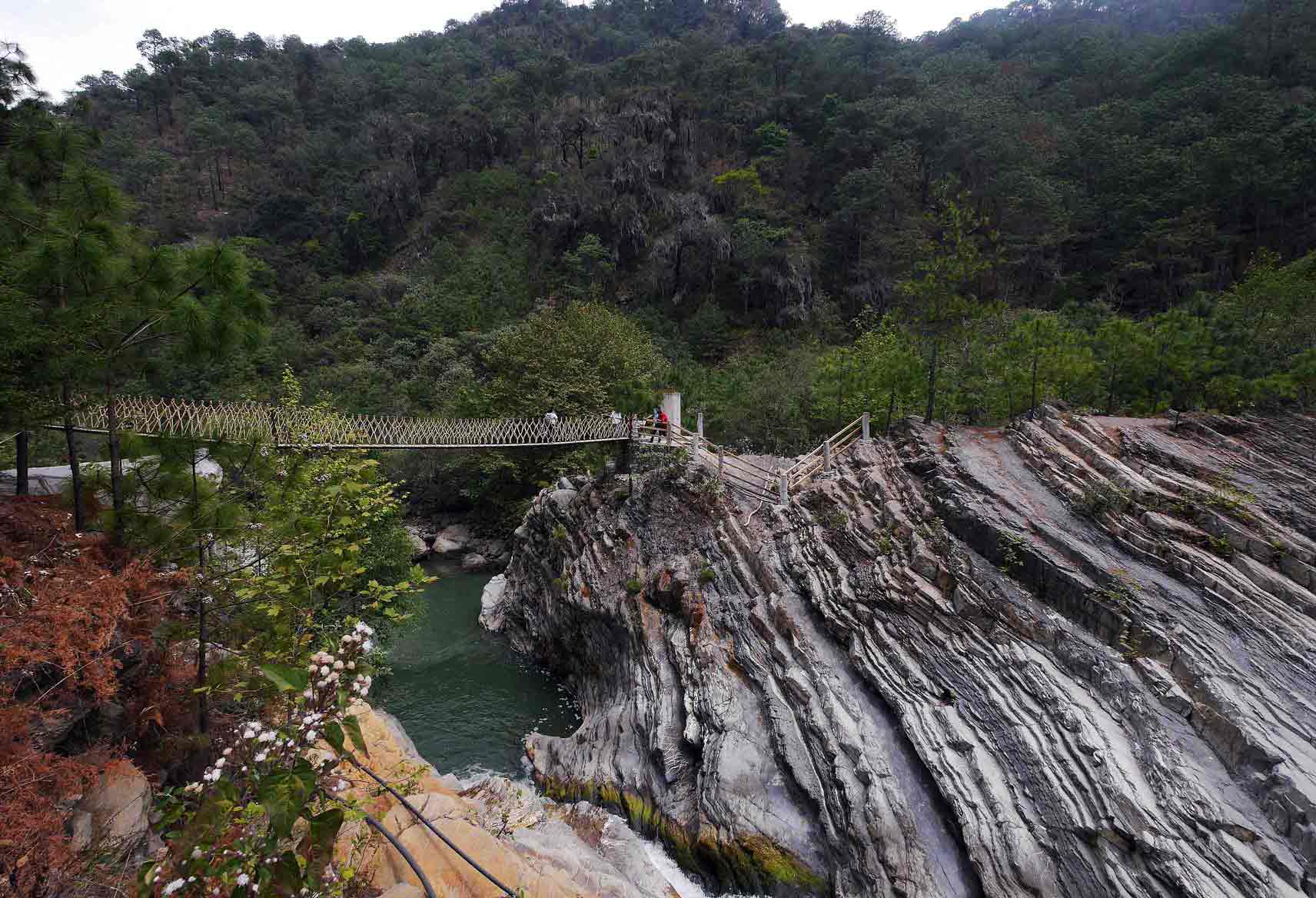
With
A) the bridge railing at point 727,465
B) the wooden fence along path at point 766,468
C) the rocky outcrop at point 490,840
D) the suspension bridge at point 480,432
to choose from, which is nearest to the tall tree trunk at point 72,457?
the suspension bridge at point 480,432

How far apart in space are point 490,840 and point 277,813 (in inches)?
126

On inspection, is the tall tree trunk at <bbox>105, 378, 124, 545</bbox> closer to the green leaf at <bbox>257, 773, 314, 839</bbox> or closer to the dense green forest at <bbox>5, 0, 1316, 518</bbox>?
the dense green forest at <bbox>5, 0, 1316, 518</bbox>

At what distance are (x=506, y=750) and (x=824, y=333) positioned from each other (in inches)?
987

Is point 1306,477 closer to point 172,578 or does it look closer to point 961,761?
point 961,761

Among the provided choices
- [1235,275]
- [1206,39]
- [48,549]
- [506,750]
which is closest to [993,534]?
[506,750]

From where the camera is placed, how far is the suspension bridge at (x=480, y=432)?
37.6 feet

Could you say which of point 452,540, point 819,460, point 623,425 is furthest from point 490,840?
point 452,540

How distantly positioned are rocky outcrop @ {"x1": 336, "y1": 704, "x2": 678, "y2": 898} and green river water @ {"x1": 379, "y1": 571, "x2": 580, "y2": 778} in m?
1.92

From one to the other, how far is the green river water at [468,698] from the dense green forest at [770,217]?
7047mm

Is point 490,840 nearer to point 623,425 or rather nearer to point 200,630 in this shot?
point 200,630

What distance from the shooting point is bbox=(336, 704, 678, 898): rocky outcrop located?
462 centimetres

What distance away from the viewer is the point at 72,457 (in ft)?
17.2

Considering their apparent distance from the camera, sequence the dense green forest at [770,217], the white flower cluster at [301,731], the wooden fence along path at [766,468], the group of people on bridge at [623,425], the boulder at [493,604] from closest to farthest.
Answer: the white flower cluster at [301,731] → the wooden fence along path at [766,468] → the dense green forest at [770,217] → the group of people on bridge at [623,425] → the boulder at [493,604]

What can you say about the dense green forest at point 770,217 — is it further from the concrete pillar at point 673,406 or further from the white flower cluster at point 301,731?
the white flower cluster at point 301,731
